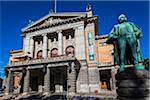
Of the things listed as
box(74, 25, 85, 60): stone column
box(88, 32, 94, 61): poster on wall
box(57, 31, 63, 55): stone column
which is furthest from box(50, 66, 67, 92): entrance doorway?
box(88, 32, 94, 61): poster on wall

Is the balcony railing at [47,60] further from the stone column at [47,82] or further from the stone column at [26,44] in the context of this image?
the stone column at [26,44]

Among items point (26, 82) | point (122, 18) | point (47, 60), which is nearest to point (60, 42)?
point (47, 60)

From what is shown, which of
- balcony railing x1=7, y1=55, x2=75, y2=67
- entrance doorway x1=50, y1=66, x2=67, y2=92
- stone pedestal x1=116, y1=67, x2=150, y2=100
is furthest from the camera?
entrance doorway x1=50, y1=66, x2=67, y2=92

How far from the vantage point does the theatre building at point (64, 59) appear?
25578mm

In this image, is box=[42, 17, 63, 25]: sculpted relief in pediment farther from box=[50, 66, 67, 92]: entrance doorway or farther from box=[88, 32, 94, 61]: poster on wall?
box=[50, 66, 67, 92]: entrance doorway

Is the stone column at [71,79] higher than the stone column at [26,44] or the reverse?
the reverse

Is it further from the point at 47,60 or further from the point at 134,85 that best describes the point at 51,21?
the point at 134,85

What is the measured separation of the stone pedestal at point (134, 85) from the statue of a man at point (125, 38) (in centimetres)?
35

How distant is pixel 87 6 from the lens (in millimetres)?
32969

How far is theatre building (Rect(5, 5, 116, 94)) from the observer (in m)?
25.6

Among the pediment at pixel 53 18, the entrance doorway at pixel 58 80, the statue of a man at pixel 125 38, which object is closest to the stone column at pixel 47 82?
the entrance doorway at pixel 58 80

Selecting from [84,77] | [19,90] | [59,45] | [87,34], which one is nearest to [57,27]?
[59,45]

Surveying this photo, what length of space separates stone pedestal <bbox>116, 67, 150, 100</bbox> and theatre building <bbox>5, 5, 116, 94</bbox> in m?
17.3

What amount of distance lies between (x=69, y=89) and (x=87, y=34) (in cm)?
1276
